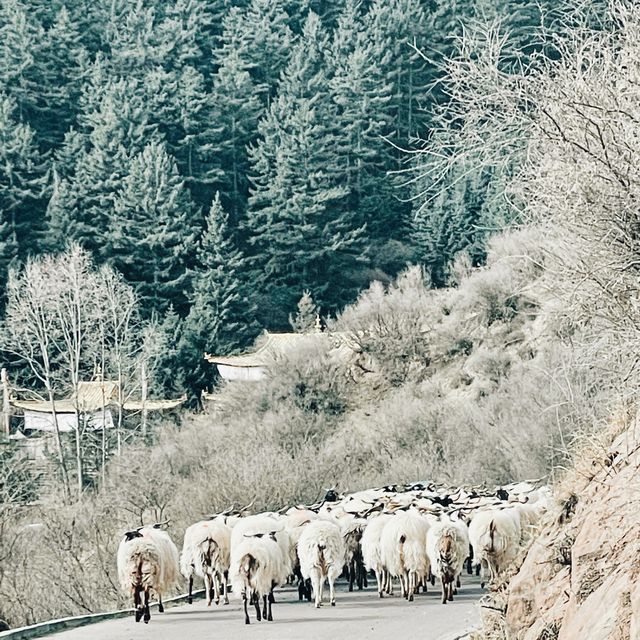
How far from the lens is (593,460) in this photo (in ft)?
33.9

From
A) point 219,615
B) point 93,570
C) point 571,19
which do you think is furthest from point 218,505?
point 571,19

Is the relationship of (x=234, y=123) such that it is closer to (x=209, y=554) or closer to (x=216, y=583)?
(x=216, y=583)

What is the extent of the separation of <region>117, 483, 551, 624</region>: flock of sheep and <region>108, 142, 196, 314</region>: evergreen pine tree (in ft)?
171

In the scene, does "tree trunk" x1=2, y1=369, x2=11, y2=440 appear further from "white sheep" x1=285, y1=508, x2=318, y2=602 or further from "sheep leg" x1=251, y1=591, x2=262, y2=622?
"sheep leg" x1=251, y1=591, x2=262, y2=622

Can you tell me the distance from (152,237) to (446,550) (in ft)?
184

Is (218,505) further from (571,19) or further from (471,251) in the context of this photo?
(471,251)

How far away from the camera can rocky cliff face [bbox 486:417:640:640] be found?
7.61m

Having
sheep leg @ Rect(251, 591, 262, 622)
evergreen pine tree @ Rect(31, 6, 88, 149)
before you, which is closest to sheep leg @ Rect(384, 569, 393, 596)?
sheep leg @ Rect(251, 591, 262, 622)

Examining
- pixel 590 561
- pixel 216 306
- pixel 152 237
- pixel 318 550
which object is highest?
pixel 152 237

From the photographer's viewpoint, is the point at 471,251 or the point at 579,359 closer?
the point at 579,359

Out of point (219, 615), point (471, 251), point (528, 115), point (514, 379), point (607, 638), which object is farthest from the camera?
point (471, 251)

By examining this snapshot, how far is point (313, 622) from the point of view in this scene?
56.6ft

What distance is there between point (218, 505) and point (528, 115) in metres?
23.3

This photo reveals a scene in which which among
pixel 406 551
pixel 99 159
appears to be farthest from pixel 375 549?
pixel 99 159
